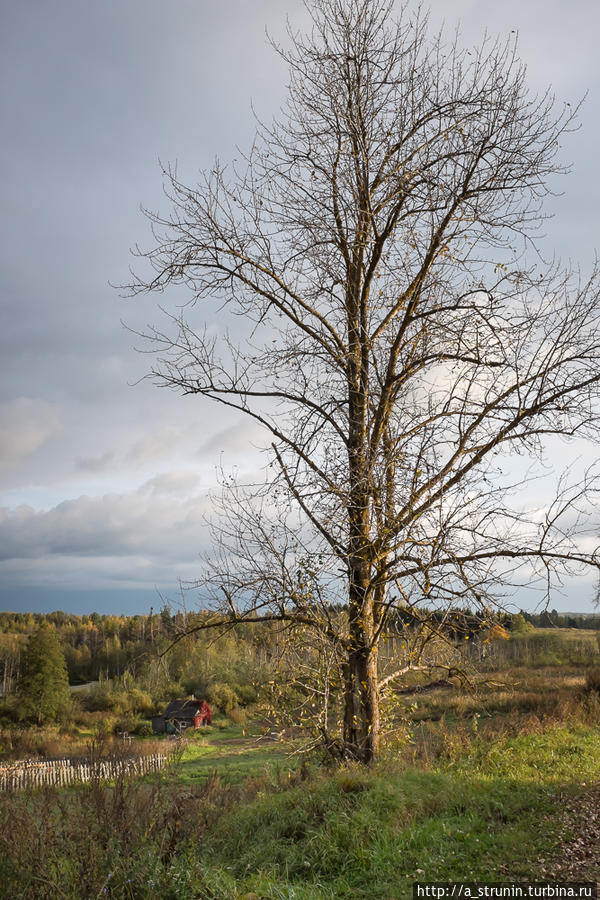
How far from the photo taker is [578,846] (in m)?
5.38

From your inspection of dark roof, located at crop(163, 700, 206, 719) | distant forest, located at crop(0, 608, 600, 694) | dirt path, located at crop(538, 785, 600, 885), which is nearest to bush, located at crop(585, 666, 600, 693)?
distant forest, located at crop(0, 608, 600, 694)

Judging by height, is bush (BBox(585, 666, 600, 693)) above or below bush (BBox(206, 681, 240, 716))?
above

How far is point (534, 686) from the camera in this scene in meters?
22.5

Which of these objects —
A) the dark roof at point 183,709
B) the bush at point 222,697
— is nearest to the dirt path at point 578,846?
the dark roof at point 183,709

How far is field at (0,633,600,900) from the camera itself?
4.50 metres

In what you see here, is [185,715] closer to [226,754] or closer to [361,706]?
[226,754]

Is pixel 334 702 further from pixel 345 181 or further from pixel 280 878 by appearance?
pixel 345 181

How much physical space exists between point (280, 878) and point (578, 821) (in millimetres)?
2959

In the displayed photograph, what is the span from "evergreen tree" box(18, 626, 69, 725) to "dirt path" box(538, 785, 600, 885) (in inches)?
1694

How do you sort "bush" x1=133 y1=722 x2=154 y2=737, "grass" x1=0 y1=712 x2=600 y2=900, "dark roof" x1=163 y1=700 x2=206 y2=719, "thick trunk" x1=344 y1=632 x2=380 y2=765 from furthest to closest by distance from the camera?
"bush" x1=133 y1=722 x2=154 y2=737
"dark roof" x1=163 y1=700 x2=206 y2=719
"thick trunk" x1=344 y1=632 x2=380 y2=765
"grass" x1=0 y1=712 x2=600 y2=900

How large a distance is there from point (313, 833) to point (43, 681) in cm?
4257

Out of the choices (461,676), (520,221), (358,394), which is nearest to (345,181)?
(520,221)

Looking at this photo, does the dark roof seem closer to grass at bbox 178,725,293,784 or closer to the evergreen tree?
grass at bbox 178,725,293,784

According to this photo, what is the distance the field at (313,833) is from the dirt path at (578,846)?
0.02m
